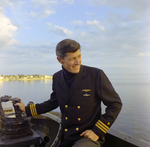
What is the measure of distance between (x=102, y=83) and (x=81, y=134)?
0.51 m

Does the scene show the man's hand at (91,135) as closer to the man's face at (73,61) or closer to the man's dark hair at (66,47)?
the man's face at (73,61)

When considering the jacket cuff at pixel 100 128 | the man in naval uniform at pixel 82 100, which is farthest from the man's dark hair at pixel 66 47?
the jacket cuff at pixel 100 128

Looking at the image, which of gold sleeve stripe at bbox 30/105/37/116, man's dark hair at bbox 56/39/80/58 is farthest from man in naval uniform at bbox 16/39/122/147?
gold sleeve stripe at bbox 30/105/37/116

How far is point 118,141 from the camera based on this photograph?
64.9 inches

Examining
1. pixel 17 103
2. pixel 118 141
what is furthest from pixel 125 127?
pixel 17 103

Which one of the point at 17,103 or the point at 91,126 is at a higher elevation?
the point at 17,103

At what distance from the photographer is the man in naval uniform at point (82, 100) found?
141 centimetres

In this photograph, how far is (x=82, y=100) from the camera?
154cm

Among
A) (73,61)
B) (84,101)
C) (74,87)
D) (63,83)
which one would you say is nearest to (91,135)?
(84,101)

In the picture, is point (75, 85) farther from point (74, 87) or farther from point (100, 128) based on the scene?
point (100, 128)

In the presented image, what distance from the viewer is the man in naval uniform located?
4.63 ft

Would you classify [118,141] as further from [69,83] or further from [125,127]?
[125,127]

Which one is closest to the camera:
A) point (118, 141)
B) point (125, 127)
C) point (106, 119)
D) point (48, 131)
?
point (106, 119)

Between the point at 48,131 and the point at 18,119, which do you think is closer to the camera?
the point at 18,119
